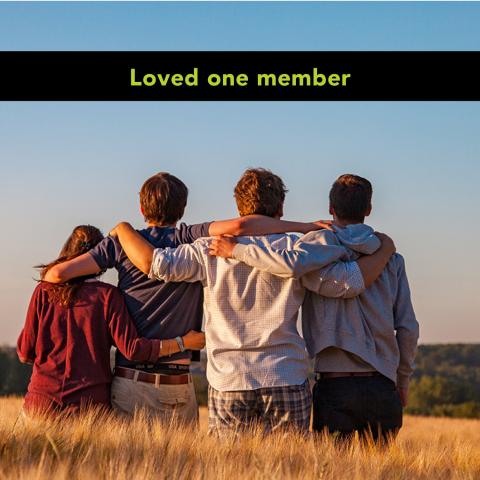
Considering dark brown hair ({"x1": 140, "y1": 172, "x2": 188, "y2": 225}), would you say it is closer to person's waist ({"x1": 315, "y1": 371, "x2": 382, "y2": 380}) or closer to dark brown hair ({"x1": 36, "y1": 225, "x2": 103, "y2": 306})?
dark brown hair ({"x1": 36, "y1": 225, "x2": 103, "y2": 306})

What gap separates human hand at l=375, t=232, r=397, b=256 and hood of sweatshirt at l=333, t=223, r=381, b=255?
0.07 meters

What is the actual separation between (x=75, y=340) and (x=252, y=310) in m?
1.41

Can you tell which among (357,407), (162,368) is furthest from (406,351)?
(162,368)

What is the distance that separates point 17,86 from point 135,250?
503cm

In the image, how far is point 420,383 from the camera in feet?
200

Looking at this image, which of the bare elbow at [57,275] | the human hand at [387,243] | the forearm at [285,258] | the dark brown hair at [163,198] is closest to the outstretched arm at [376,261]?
the human hand at [387,243]

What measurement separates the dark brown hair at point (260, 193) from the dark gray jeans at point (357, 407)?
1330 mm

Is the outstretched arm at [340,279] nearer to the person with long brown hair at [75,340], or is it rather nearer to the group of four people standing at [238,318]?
the group of four people standing at [238,318]

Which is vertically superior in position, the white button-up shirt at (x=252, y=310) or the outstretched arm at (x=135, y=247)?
the outstretched arm at (x=135, y=247)

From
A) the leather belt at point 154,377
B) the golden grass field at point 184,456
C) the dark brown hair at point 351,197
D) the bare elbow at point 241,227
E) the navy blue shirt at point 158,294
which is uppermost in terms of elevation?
the dark brown hair at point 351,197

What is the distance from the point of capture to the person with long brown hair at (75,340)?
22.1 ft

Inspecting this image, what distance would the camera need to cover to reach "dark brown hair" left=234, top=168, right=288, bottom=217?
6.58 m

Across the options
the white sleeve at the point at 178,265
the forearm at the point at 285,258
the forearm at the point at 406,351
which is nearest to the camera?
the forearm at the point at 285,258

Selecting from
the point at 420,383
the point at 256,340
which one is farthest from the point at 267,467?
the point at 420,383
